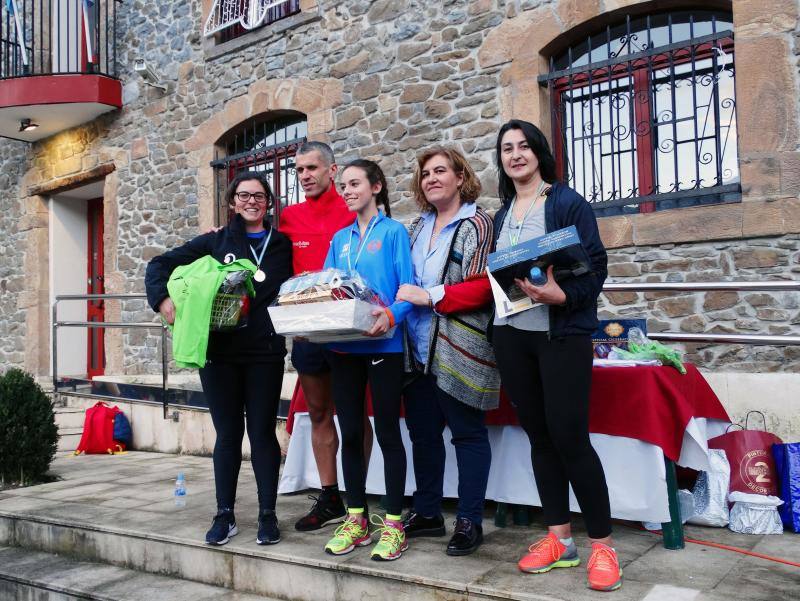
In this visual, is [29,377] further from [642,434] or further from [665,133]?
[665,133]

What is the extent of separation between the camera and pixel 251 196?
3398 millimetres

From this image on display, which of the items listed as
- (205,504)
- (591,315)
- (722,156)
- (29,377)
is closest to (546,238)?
(591,315)

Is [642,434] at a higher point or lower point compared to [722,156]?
lower

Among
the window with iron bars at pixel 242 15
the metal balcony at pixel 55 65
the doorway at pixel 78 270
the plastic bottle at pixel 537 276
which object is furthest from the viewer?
the doorway at pixel 78 270

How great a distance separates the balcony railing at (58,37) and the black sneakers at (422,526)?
7658 millimetres

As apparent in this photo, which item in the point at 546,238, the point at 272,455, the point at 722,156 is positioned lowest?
the point at 272,455

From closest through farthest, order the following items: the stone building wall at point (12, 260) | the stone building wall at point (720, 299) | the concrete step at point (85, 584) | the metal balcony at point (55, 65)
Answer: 1. the concrete step at point (85, 584)
2. the stone building wall at point (720, 299)
3. the metal balcony at point (55, 65)
4. the stone building wall at point (12, 260)

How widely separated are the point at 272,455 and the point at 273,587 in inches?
22.4

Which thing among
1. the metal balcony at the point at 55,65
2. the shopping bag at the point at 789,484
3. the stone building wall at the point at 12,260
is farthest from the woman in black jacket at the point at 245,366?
the stone building wall at the point at 12,260

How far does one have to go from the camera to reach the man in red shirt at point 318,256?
3.45 m

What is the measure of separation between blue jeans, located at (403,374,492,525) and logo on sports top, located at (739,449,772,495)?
47.0 inches

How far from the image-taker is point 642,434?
300 centimetres

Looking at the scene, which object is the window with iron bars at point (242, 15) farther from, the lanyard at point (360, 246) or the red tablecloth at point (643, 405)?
the red tablecloth at point (643, 405)

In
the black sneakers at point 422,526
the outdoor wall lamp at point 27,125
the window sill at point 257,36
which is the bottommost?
the black sneakers at point 422,526
